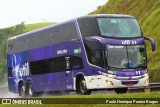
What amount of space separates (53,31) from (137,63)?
636cm

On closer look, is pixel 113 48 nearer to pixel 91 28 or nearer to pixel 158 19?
pixel 91 28

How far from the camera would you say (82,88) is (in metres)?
23.2

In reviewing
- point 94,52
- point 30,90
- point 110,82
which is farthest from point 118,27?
point 30,90

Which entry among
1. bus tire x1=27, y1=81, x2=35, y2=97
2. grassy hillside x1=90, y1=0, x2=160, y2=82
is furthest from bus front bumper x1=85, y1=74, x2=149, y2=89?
grassy hillside x1=90, y1=0, x2=160, y2=82

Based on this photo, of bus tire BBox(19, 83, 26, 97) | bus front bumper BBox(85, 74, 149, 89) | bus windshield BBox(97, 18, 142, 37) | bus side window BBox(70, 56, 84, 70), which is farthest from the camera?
bus tire BBox(19, 83, 26, 97)

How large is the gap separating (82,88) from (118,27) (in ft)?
12.4

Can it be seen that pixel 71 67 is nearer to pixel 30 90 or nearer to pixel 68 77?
pixel 68 77

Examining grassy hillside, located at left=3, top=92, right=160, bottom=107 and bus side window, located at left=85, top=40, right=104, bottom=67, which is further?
bus side window, located at left=85, top=40, right=104, bottom=67

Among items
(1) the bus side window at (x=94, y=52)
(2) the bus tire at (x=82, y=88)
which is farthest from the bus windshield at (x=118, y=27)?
(2) the bus tire at (x=82, y=88)

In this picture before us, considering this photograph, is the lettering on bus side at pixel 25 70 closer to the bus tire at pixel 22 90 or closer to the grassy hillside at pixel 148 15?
the bus tire at pixel 22 90

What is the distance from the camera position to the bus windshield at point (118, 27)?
22500 mm

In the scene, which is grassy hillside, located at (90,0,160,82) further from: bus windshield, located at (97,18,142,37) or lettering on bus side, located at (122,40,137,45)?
lettering on bus side, located at (122,40,137,45)

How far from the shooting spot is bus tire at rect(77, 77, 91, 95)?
22.7 m

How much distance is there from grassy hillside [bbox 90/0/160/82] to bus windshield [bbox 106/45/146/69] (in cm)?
1174
